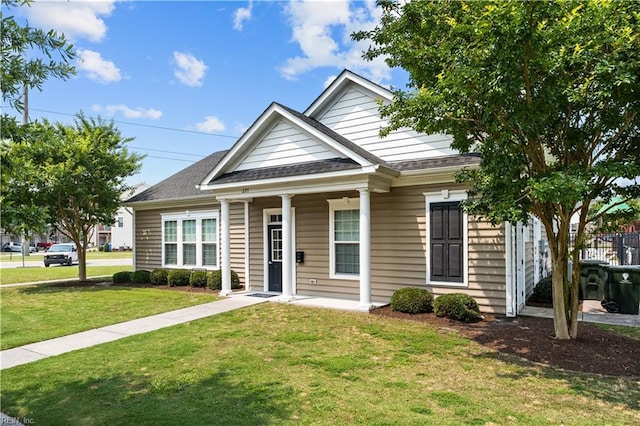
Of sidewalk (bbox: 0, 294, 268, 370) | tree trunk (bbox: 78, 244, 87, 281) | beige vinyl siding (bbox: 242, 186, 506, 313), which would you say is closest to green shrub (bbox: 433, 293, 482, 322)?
beige vinyl siding (bbox: 242, 186, 506, 313)

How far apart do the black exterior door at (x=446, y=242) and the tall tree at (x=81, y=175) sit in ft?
40.8

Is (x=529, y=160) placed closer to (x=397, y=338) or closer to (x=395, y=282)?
(x=397, y=338)

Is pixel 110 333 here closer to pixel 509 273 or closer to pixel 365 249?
pixel 365 249

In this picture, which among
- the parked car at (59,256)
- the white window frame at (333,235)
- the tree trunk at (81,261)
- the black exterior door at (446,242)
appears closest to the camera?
the black exterior door at (446,242)

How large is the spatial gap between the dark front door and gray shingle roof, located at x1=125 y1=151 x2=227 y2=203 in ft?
11.3

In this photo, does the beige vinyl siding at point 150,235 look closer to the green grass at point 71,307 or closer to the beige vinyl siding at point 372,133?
the green grass at point 71,307

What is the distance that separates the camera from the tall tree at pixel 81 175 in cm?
1394

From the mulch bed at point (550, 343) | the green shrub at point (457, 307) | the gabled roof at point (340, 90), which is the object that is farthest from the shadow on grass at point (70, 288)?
the green shrub at point (457, 307)

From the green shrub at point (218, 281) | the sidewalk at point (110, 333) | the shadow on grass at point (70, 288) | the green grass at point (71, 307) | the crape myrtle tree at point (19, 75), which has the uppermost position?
the crape myrtle tree at point (19, 75)

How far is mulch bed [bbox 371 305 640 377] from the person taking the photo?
18.2ft

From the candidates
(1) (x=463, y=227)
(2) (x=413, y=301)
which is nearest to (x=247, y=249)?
(2) (x=413, y=301)

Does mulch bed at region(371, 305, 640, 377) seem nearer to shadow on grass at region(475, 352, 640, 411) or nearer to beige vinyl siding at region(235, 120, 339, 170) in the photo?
shadow on grass at region(475, 352, 640, 411)

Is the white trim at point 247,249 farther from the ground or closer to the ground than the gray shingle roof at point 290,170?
closer to the ground

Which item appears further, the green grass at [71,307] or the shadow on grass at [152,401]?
the green grass at [71,307]
